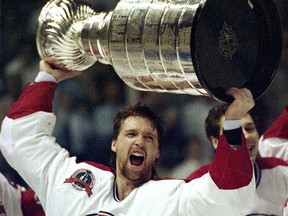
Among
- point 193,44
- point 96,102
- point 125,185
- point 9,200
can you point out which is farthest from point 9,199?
point 193,44

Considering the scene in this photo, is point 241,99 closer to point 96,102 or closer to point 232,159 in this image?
point 232,159

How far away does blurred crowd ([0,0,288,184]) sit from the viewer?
2270mm

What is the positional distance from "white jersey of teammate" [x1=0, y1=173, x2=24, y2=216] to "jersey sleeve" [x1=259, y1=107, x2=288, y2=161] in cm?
76

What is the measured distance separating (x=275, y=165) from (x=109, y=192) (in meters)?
0.49

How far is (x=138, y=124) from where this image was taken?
1.58 metres

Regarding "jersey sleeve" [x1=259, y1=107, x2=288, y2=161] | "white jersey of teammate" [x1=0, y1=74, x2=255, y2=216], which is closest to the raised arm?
"white jersey of teammate" [x1=0, y1=74, x2=255, y2=216]

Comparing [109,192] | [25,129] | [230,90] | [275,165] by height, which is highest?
[230,90]

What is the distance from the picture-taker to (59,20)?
151 centimetres

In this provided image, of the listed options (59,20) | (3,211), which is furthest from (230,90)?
(3,211)

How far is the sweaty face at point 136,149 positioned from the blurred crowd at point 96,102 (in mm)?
598

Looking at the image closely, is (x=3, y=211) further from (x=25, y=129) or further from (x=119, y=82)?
(x=119, y=82)

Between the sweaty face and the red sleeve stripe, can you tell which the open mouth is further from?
the red sleeve stripe

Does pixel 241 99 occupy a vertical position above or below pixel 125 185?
above

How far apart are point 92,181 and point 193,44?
0.53m
